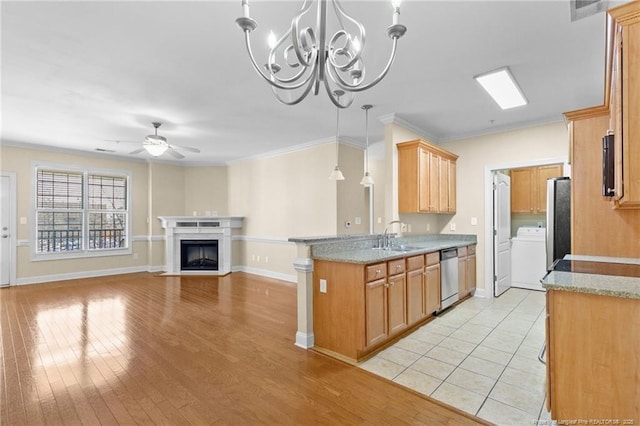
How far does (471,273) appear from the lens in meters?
4.88

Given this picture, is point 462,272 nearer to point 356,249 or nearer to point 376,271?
point 356,249

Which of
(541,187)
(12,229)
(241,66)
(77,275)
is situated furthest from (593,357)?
(12,229)

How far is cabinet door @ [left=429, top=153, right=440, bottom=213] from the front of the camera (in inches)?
179

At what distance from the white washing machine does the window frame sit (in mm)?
8176

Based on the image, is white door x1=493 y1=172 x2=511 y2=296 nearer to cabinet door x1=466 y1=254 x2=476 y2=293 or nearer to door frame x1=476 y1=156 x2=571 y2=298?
door frame x1=476 y1=156 x2=571 y2=298

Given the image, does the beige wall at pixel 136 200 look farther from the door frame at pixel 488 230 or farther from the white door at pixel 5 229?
the door frame at pixel 488 230

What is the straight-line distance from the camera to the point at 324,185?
5.78m

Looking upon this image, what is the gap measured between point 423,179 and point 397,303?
1968 mm

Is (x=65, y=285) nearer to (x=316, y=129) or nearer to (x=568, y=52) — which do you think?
(x=316, y=129)

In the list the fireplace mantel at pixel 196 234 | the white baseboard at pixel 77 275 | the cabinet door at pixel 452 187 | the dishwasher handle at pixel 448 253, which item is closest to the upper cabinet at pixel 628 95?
the dishwasher handle at pixel 448 253

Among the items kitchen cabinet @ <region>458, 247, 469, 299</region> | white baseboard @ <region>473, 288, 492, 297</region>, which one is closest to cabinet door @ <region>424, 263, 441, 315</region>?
kitchen cabinet @ <region>458, 247, 469, 299</region>

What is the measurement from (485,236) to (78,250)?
797cm

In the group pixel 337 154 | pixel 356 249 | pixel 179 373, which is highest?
pixel 337 154

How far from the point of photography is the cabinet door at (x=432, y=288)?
3686 millimetres
